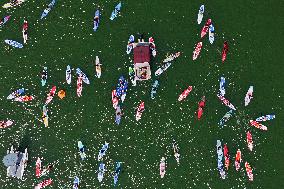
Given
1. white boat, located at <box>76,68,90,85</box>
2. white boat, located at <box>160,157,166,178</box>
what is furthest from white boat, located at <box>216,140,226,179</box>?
white boat, located at <box>76,68,90,85</box>

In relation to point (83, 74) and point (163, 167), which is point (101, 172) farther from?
point (83, 74)

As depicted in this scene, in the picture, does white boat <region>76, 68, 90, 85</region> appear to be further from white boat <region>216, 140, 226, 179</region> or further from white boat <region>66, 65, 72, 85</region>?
white boat <region>216, 140, 226, 179</region>

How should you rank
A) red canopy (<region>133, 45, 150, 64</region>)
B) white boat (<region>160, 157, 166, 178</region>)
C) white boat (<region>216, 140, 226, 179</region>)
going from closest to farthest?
1. red canopy (<region>133, 45, 150, 64</region>)
2. white boat (<region>216, 140, 226, 179</region>)
3. white boat (<region>160, 157, 166, 178</region>)

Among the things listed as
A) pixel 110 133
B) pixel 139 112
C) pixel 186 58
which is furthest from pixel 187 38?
pixel 110 133

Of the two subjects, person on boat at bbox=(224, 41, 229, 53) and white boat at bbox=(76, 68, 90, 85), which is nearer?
person on boat at bbox=(224, 41, 229, 53)

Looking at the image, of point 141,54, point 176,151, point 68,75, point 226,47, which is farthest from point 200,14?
point 68,75

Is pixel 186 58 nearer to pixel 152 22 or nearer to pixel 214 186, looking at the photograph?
pixel 152 22

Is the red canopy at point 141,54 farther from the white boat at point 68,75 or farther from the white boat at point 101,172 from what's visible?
the white boat at point 101,172

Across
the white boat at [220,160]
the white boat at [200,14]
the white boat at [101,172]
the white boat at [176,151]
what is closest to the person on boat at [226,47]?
the white boat at [200,14]
